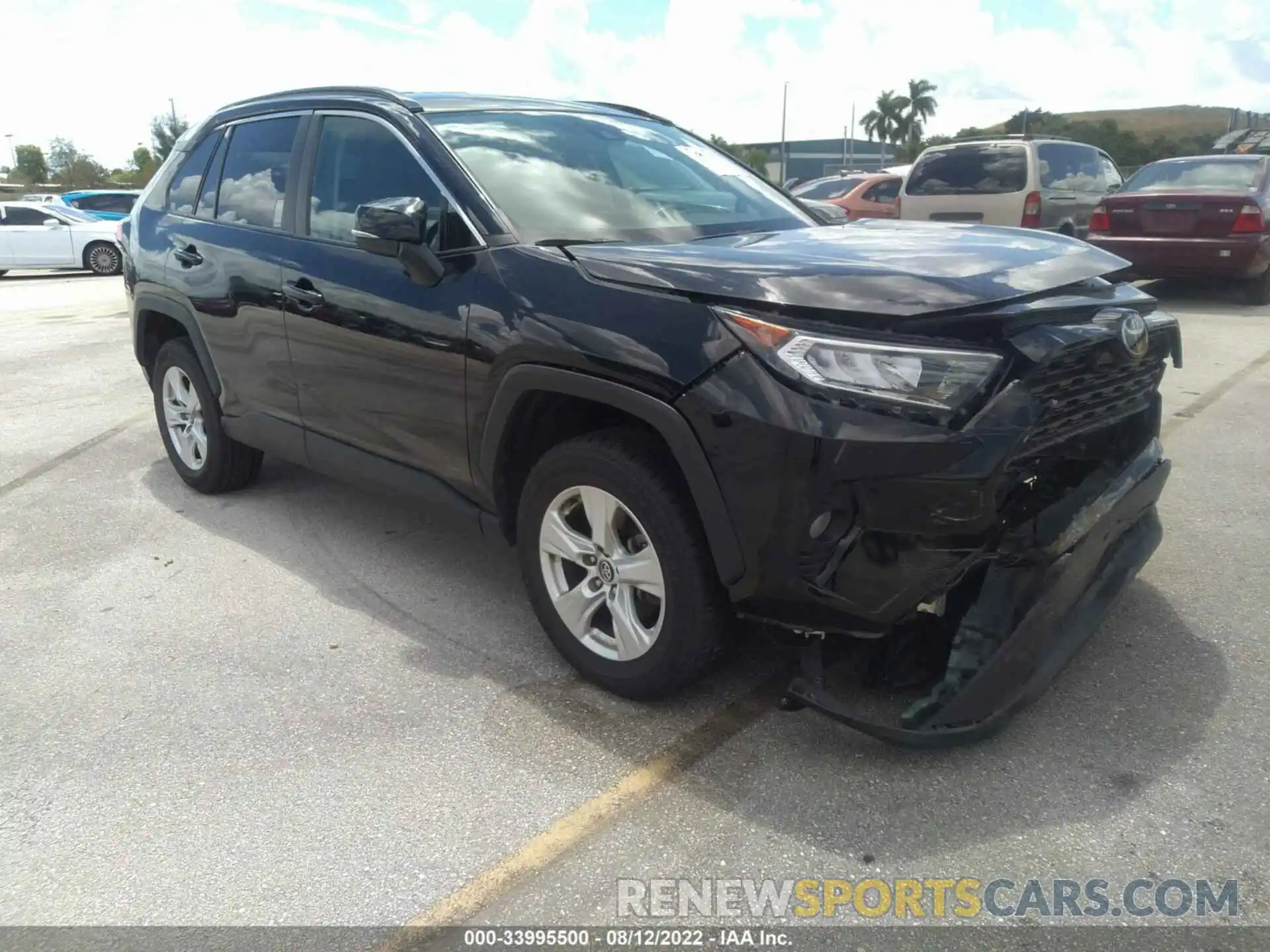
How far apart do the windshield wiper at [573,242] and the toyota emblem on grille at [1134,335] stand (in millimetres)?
1496

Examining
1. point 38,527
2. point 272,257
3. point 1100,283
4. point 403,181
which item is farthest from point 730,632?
point 38,527

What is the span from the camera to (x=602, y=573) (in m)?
3.09

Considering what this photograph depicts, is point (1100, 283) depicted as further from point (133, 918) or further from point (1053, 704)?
point (133, 918)

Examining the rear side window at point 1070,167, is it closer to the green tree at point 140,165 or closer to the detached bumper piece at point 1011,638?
the detached bumper piece at point 1011,638

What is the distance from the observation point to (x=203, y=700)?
128 inches

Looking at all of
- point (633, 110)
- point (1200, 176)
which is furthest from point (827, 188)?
point (633, 110)

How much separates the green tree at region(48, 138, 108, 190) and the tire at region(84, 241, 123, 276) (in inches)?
2088

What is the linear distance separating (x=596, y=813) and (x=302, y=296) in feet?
7.80

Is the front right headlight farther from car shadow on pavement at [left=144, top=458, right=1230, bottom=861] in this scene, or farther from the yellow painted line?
the yellow painted line

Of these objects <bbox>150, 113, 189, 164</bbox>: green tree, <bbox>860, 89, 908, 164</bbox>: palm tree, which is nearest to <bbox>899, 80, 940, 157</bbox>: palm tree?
<bbox>860, 89, 908, 164</bbox>: palm tree

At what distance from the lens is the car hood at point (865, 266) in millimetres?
2576

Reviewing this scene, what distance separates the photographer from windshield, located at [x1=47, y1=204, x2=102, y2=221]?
19641 mm

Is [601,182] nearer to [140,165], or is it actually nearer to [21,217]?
[21,217]

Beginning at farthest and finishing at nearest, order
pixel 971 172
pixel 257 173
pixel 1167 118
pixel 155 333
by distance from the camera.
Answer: pixel 1167 118
pixel 971 172
pixel 155 333
pixel 257 173
